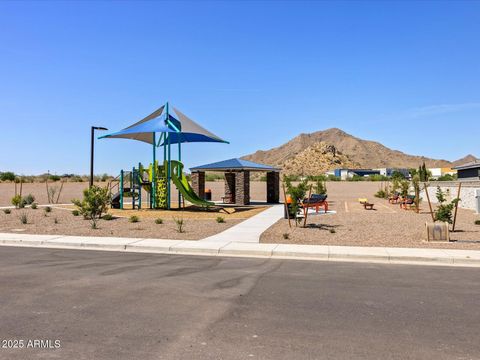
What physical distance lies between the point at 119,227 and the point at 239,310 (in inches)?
461

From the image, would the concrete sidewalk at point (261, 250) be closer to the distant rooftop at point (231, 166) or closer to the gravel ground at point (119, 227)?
the gravel ground at point (119, 227)

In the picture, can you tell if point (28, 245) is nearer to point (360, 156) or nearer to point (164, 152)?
point (164, 152)

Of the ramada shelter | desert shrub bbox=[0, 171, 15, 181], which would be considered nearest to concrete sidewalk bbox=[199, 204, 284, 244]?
the ramada shelter

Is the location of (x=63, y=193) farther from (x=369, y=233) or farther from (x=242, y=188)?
(x=369, y=233)

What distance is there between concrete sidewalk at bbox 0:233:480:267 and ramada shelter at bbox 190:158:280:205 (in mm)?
15948

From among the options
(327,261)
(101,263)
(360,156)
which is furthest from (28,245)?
(360,156)

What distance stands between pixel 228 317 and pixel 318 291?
7.10 feet

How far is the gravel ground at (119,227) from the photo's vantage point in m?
15.0

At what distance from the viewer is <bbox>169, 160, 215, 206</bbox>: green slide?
76.1ft

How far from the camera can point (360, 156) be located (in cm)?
18525

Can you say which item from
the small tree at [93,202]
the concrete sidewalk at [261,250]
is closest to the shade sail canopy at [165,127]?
the small tree at [93,202]

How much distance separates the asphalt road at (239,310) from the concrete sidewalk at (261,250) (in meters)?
0.90

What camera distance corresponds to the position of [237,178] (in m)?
29.8

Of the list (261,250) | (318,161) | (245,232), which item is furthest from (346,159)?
(261,250)
